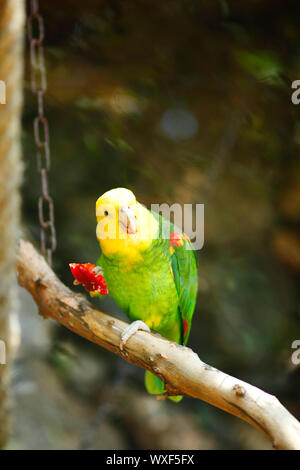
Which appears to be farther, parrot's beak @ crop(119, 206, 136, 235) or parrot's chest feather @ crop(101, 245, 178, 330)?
parrot's chest feather @ crop(101, 245, 178, 330)

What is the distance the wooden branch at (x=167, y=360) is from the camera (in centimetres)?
62

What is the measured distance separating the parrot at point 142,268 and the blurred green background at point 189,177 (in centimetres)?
48

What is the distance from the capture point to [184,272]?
84 centimetres

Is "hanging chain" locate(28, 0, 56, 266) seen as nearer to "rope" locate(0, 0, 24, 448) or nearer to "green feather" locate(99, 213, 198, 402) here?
"rope" locate(0, 0, 24, 448)

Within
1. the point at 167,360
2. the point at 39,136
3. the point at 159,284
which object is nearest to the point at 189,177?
the point at 39,136

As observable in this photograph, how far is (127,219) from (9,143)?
1.17 feet

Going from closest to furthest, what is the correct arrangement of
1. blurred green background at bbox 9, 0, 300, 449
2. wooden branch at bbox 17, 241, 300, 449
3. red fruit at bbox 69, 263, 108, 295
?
wooden branch at bbox 17, 241, 300, 449 < red fruit at bbox 69, 263, 108, 295 < blurred green background at bbox 9, 0, 300, 449

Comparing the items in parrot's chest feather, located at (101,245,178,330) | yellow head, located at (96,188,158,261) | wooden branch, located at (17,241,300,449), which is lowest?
wooden branch, located at (17,241,300,449)

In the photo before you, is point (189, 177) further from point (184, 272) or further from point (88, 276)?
point (88, 276)

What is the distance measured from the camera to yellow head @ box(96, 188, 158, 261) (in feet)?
2.10

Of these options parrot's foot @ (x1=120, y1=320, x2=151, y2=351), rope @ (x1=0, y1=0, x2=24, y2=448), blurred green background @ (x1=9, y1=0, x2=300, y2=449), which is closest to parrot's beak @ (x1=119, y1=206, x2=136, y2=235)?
parrot's foot @ (x1=120, y1=320, x2=151, y2=351)

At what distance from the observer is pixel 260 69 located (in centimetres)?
161

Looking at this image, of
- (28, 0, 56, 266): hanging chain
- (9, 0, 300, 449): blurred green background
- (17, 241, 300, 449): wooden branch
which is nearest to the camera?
(17, 241, 300, 449): wooden branch

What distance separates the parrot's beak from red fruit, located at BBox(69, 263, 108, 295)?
0.12 m
